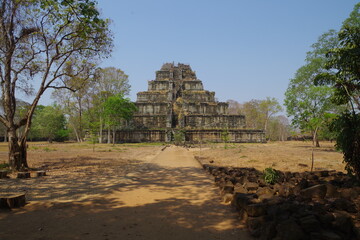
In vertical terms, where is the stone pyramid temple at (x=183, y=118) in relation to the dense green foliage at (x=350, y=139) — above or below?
above

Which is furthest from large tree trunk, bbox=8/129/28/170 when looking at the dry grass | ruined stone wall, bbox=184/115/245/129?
ruined stone wall, bbox=184/115/245/129

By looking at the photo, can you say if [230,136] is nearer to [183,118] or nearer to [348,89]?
[183,118]

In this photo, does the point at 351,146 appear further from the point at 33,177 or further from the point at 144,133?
the point at 144,133

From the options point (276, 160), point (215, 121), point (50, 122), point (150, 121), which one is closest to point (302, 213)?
point (276, 160)

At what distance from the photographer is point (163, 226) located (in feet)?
13.0

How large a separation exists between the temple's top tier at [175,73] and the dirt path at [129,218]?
42755 mm

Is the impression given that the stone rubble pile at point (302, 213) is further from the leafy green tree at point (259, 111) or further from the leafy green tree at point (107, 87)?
the leafy green tree at point (259, 111)

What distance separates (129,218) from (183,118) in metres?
35.2

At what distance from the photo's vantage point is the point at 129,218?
4352 mm

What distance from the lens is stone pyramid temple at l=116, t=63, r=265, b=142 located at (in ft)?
122

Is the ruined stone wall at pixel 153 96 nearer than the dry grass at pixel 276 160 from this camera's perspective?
No

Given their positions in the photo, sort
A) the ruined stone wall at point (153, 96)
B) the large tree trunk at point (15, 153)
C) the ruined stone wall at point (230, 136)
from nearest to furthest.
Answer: the large tree trunk at point (15, 153) < the ruined stone wall at point (230, 136) < the ruined stone wall at point (153, 96)

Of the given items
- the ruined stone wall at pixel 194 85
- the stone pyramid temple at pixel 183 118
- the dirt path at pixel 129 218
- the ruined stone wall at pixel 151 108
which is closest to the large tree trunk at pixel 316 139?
the dirt path at pixel 129 218

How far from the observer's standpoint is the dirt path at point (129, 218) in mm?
3623
